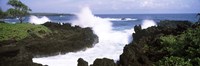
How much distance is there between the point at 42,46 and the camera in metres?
25.7

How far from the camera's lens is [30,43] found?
1004 inches

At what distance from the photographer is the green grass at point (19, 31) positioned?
27.9m

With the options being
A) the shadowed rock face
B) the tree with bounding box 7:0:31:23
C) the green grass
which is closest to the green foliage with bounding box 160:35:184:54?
the shadowed rock face

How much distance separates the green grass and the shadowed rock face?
52 cm

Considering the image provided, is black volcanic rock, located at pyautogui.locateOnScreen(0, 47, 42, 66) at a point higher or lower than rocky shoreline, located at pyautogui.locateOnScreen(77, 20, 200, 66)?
lower

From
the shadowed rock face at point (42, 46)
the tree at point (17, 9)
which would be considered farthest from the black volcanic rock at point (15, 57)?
the tree at point (17, 9)

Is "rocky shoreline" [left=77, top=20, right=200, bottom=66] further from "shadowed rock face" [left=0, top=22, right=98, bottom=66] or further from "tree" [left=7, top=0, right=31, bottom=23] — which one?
"tree" [left=7, top=0, right=31, bottom=23]

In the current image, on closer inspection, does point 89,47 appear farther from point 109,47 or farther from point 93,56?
point 93,56

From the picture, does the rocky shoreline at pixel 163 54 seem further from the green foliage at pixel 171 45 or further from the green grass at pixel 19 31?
the green grass at pixel 19 31

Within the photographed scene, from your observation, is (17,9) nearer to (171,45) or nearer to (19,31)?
(19,31)

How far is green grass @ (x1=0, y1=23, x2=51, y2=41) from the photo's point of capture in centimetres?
2791

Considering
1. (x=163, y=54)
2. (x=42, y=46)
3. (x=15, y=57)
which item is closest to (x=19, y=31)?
(x=42, y=46)

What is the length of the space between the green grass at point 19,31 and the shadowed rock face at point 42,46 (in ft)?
1.69

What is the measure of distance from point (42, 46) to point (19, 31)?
4.60m
